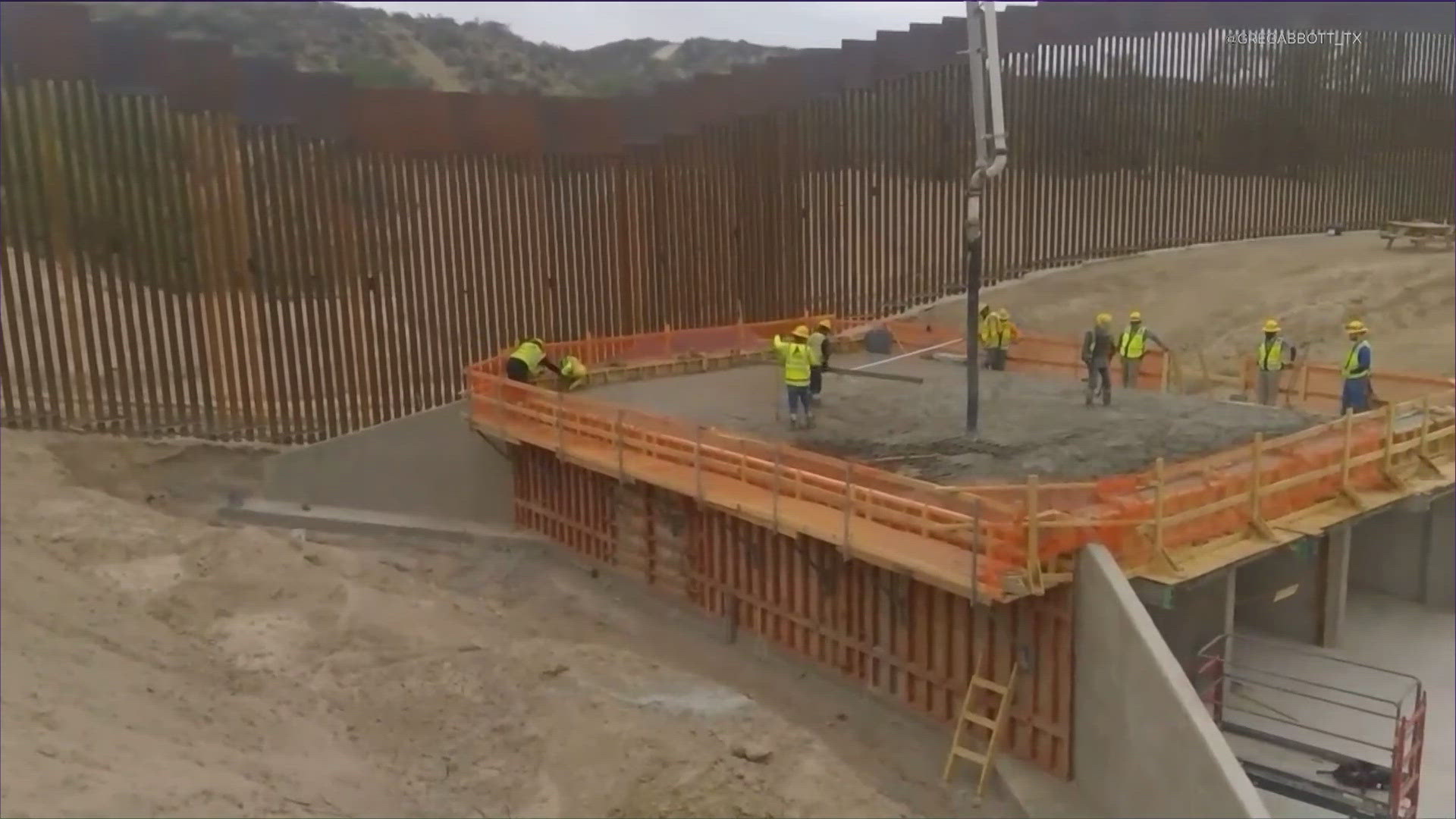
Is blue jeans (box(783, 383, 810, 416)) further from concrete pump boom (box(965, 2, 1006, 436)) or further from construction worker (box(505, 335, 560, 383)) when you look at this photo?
construction worker (box(505, 335, 560, 383))

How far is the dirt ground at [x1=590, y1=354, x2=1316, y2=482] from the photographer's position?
478 inches

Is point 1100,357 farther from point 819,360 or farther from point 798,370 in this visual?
point 798,370

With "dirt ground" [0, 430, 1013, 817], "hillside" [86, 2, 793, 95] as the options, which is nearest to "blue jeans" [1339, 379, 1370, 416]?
"dirt ground" [0, 430, 1013, 817]

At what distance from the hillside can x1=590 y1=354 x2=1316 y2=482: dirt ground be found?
42.0 metres

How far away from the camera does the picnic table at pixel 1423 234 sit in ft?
78.8

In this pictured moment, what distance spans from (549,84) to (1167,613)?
186 feet

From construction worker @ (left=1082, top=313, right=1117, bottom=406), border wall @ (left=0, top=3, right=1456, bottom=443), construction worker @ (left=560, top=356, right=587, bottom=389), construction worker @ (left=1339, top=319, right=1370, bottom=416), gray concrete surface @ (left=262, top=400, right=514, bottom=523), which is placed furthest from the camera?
construction worker @ (left=560, top=356, right=587, bottom=389)

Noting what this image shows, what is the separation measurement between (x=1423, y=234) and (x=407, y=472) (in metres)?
21.1

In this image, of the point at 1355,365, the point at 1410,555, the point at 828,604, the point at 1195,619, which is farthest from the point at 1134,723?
the point at 1410,555

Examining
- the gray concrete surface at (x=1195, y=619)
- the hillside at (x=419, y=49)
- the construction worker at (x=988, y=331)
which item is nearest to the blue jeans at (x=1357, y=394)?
the gray concrete surface at (x=1195, y=619)

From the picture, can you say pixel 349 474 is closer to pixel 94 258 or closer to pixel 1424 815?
pixel 94 258

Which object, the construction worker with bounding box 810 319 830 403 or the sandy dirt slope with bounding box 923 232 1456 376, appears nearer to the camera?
the construction worker with bounding box 810 319 830 403

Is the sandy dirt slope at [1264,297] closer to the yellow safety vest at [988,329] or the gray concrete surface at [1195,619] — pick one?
the yellow safety vest at [988,329]

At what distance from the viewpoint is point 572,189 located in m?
18.3
